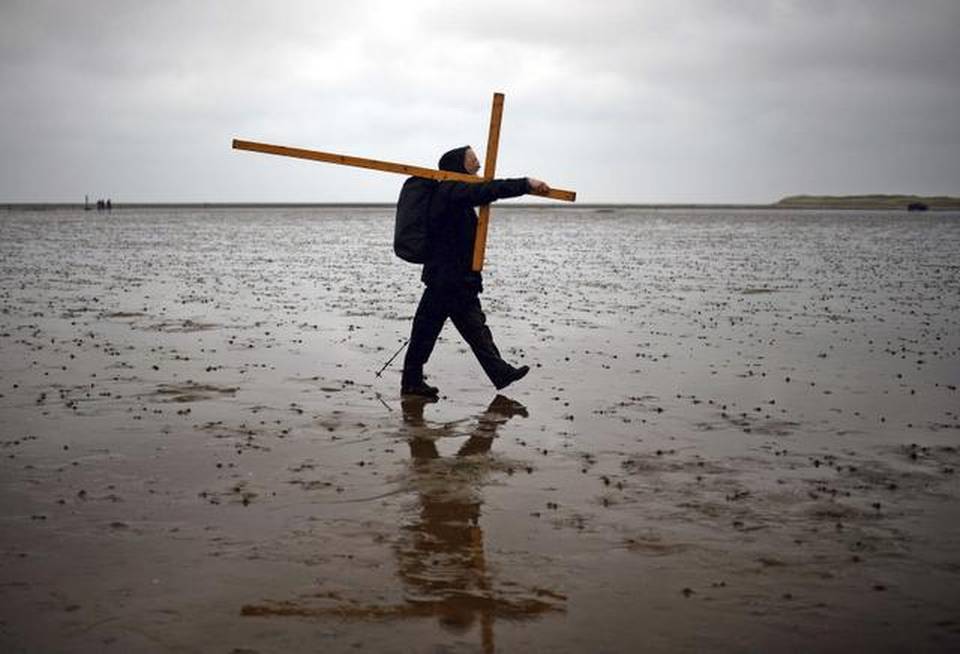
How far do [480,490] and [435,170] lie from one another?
4.72 metres

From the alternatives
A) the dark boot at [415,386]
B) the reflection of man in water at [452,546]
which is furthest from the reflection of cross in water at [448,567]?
the dark boot at [415,386]

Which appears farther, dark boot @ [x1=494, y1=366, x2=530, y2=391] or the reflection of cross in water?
dark boot @ [x1=494, y1=366, x2=530, y2=391]

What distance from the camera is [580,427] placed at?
30.1 ft

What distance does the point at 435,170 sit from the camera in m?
10.5

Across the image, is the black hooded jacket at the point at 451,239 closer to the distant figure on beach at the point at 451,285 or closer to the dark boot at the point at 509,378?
the distant figure on beach at the point at 451,285

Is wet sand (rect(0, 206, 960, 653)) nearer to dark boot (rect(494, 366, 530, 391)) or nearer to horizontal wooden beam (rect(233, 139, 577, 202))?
dark boot (rect(494, 366, 530, 391))

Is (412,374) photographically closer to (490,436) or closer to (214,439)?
(490,436)

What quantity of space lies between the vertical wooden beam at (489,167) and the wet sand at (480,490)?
1765 mm

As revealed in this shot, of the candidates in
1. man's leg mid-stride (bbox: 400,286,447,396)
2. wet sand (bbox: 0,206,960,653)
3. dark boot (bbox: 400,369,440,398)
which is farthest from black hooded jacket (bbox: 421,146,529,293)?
wet sand (bbox: 0,206,960,653)

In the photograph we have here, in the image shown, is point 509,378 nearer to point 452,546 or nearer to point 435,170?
point 435,170

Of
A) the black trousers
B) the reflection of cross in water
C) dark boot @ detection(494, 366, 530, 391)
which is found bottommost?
the reflection of cross in water

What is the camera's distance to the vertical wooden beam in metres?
10.6

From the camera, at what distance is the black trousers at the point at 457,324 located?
35.0 ft

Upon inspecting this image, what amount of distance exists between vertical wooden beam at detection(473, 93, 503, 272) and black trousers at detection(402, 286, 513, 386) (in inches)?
16.7
